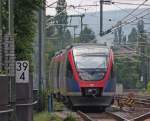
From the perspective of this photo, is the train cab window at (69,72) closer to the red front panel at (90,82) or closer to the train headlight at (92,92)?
the red front panel at (90,82)

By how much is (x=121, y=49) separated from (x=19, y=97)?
2605 inches

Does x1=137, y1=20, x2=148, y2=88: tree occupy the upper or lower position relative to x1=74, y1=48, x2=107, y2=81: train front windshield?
upper

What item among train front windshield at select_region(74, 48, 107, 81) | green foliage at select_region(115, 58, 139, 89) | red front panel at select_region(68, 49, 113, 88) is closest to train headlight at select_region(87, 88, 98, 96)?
red front panel at select_region(68, 49, 113, 88)

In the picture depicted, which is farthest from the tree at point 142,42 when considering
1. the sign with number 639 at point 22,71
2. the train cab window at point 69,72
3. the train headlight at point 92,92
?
the sign with number 639 at point 22,71

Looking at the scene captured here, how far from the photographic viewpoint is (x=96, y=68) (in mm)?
28641

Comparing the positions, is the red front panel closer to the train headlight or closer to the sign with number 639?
the train headlight

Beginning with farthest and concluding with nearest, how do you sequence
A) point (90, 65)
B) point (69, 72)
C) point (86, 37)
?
1. point (86, 37)
2. point (90, 65)
3. point (69, 72)

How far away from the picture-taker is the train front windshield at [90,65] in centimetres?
2852

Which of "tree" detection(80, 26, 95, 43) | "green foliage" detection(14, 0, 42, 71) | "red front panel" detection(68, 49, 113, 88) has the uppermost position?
"tree" detection(80, 26, 95, 43)

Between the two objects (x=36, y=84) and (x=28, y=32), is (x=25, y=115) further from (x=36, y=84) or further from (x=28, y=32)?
(x=36, y=84)

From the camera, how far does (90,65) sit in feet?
94.7

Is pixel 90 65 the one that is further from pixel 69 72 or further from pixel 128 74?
pixel 128 74

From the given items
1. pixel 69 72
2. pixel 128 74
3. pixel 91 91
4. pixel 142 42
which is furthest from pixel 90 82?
pixel 128 74

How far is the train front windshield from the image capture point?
93.6 ft
